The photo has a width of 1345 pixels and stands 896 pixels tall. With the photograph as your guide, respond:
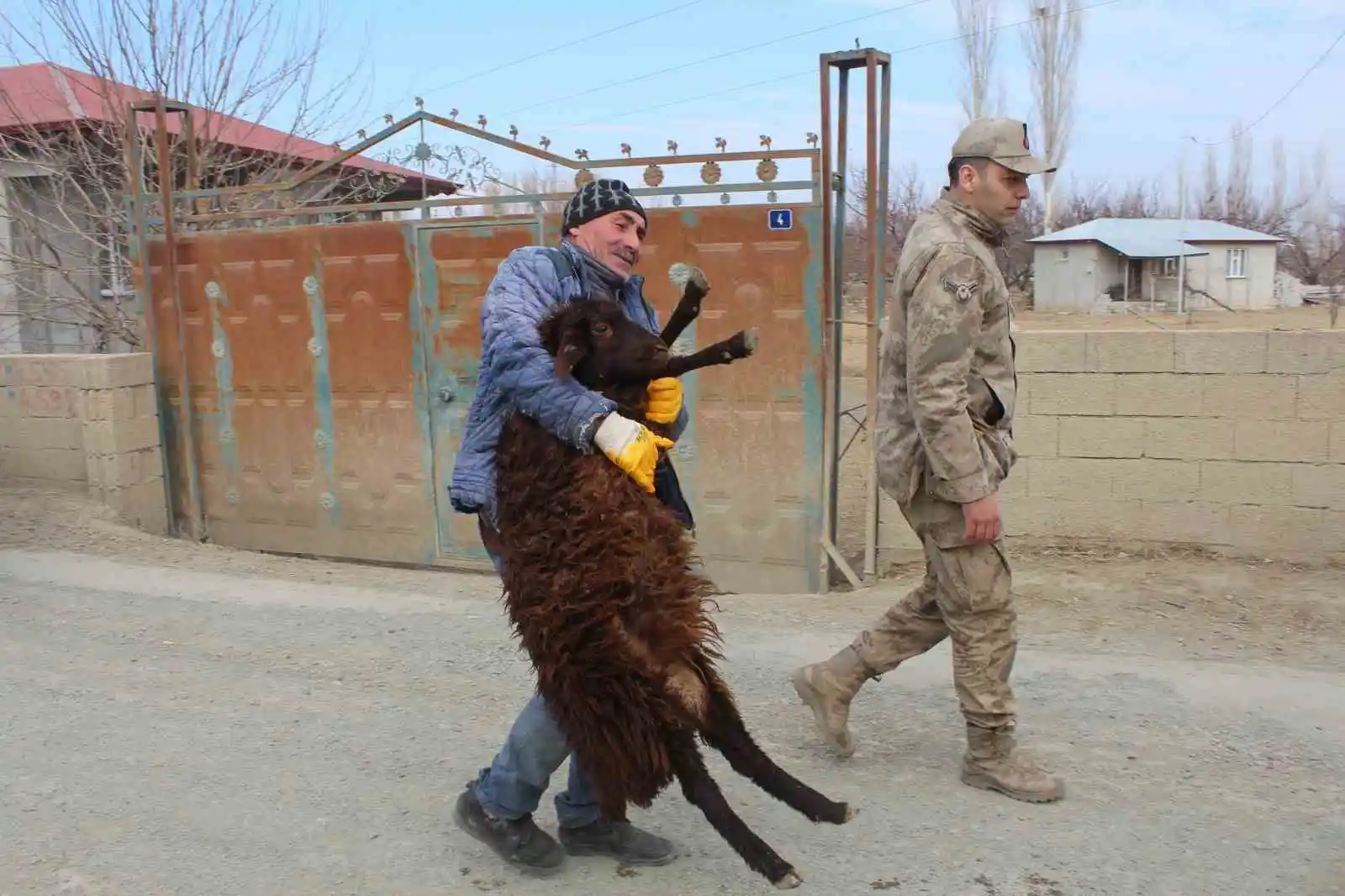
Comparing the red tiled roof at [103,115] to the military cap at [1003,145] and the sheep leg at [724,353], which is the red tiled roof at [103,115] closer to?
the military cap at [1003,145]

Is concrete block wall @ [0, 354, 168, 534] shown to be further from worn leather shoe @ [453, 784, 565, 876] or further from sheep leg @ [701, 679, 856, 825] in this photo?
sheep leg @ [701, 679, 856, 825]

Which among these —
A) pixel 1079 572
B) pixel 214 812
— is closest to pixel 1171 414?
pixel 1079 572

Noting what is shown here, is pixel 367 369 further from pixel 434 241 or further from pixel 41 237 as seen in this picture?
pixel 41 237

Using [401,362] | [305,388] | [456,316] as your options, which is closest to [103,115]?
[305,388]

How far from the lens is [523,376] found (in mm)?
2633

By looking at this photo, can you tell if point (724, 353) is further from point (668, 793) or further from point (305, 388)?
point (305, 388)

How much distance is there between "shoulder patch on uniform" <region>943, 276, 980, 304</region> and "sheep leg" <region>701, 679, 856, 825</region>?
1305 millimetres

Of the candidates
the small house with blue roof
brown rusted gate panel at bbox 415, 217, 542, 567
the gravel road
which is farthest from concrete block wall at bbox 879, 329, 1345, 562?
the small house with blue roof

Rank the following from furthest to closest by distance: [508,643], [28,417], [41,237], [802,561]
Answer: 1. [41,237]
2. [28,417]
3. [802,561]
4. [508,643]

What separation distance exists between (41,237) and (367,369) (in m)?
5.80

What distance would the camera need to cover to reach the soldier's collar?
10.7 feet

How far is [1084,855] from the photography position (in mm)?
3012

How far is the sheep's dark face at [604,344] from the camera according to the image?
2648mm

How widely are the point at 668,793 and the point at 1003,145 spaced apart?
2.30 m
